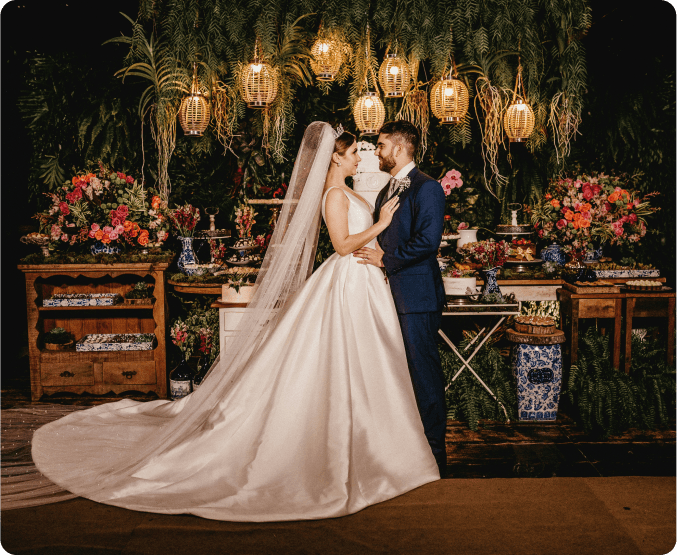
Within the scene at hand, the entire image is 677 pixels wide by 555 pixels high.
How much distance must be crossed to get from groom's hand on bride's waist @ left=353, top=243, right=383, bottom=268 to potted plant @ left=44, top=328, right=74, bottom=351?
2703 millimetres

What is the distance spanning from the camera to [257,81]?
463 cm

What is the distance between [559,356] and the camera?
416 cm

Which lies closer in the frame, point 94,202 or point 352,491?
point 352,491

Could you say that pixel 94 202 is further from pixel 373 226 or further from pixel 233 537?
pixel 233 537

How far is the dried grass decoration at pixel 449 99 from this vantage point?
483 cm

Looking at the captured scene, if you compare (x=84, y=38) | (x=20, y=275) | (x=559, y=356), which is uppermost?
(x=84, y=38)

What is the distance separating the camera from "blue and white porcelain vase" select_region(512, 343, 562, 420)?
13.5ft

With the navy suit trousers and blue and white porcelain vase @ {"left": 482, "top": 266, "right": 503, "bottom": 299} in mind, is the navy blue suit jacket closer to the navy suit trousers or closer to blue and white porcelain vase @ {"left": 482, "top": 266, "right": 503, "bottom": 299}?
the navy suit trousers

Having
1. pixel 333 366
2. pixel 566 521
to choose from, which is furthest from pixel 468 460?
pixel 333 366

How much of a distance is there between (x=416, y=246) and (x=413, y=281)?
0.21 meters

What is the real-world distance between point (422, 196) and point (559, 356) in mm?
1722

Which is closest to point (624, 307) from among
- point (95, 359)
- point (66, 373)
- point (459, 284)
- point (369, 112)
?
point (459, 284)

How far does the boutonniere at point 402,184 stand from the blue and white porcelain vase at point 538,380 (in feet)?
5.13

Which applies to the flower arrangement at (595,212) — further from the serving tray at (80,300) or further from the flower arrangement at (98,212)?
the serving tray at (80,300)
